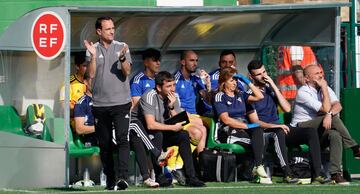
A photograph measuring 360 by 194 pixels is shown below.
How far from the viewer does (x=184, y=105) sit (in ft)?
56.2

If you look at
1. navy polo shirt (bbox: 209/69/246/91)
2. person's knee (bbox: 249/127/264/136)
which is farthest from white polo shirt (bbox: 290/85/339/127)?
navy polo shirt (bbox: 209/69/246/91)

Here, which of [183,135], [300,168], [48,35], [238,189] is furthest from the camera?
[300,168]

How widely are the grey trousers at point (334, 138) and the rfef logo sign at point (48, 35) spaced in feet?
11.8

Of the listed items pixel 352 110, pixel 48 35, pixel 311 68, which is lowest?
pixel 352 110

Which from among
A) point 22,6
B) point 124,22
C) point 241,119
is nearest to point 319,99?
point 241,119

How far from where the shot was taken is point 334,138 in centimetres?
1639

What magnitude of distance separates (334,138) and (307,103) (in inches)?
26.6

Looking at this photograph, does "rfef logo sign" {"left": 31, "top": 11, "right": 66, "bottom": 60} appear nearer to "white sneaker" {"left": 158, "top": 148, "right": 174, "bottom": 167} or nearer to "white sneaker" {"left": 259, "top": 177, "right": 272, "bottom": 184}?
"white sneaker" {"left": 158, "top": 148, "right": 174, "bottom": 167}

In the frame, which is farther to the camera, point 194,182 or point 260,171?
point 260,171

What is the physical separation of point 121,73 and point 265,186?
7.97 ft

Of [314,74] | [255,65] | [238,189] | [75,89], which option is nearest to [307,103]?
[314,74]

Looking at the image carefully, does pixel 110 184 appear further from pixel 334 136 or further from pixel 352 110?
pixel 352 110

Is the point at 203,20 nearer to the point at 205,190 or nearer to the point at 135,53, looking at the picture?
the point at 135,53

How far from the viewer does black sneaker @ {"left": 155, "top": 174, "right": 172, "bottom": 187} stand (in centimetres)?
1558
